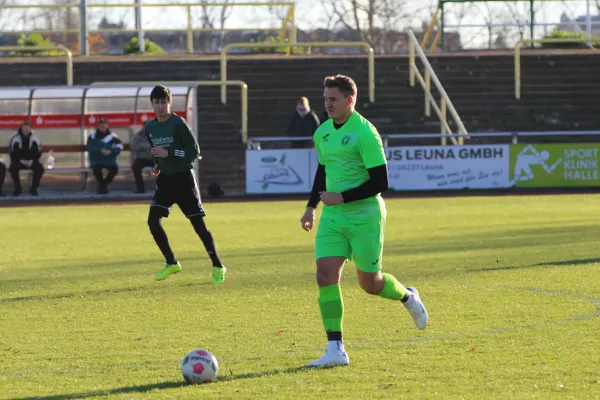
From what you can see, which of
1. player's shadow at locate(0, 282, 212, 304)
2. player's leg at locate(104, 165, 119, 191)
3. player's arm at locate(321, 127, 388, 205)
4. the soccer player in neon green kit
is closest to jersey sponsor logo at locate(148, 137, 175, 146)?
player's shadow at locate(0, 282, 212, 304)

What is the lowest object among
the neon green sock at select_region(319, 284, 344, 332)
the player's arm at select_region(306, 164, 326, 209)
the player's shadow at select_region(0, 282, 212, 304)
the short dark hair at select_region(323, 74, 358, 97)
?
the player's shadow at select_region(0, 282, 212, 304)

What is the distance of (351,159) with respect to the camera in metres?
7.75

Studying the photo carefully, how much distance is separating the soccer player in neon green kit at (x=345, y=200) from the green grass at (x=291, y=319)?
1.54 ft

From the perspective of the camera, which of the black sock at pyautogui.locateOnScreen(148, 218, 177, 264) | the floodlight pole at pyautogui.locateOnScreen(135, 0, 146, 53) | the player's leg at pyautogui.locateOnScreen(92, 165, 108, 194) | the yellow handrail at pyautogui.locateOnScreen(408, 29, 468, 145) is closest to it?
the black sock at pyautogui.locateOnScreen(148, 218, 177, 264)

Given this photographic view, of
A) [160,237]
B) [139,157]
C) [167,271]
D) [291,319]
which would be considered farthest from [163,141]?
[139,157]

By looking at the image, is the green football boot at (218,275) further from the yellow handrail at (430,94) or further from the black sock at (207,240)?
A: the yellow handrail at (430,94)

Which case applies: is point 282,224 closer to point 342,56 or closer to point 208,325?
point 208,325

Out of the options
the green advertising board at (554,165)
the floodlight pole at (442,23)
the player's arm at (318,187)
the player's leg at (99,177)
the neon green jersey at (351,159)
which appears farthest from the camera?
the floodlight pole at (442,23)

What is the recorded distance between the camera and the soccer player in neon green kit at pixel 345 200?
7566 millimetres

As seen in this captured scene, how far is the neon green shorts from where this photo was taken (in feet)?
25.2

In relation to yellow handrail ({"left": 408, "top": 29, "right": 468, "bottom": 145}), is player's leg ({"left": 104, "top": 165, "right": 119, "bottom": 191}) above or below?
below

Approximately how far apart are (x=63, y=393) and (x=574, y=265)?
7694mm

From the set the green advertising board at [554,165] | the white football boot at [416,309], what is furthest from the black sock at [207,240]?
the green advertising board at [554,165]

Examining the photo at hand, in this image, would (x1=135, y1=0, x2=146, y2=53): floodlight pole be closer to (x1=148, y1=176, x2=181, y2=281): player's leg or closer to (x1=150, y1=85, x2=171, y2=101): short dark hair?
(x1=148, y1=176, x2=181, y2=281): player's leg
